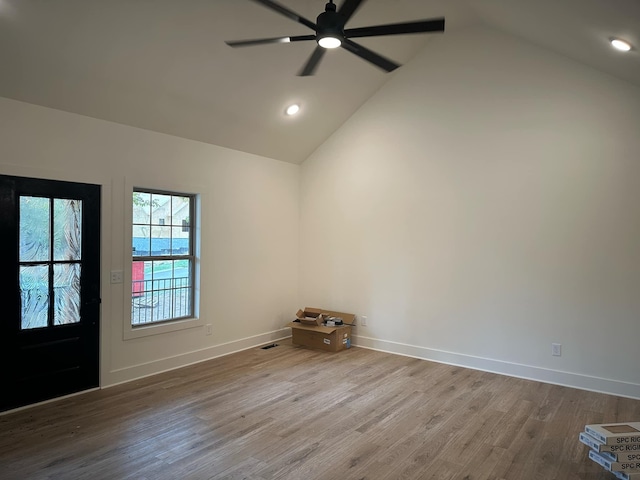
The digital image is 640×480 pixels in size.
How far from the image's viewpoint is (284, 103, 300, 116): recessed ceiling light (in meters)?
5.12

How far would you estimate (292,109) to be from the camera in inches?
204

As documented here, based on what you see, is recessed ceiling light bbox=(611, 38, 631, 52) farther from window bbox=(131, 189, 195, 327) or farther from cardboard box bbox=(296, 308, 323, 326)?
window bbox=(131, 189, 195, 327)

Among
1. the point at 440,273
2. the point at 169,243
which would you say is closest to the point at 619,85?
the point at 440,273

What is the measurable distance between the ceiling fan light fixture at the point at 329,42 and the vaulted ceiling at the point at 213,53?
940mm

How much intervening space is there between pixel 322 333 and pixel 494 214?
8.42ft

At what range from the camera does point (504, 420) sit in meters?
3.43

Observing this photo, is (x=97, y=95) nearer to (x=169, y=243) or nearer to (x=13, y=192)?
(x=13, y=192)

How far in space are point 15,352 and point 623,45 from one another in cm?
553

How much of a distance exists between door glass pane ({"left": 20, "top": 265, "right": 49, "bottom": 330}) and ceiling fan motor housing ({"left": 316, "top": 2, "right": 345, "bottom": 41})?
3095mm

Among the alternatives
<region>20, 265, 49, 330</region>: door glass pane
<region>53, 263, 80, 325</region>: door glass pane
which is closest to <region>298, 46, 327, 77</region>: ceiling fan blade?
<region>53, 263, 80, 325</region>: door glass pane

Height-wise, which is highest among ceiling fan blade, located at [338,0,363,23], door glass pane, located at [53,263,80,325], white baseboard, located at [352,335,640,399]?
ceiling fan blade, located at [338,0,363,23]

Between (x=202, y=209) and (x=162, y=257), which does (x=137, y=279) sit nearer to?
(x=162, y=257)

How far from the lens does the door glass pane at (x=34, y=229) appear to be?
140 inches

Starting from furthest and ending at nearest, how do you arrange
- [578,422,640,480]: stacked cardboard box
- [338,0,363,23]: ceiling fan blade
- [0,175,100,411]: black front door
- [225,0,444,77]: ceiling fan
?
1. [0,175,100,411]: black front door
2. [225,0,444,77]: ceiling fan
3. [338,0,363,23]: ceiling fan blade
4. [578,422,640,480]: stacked cardboard box
